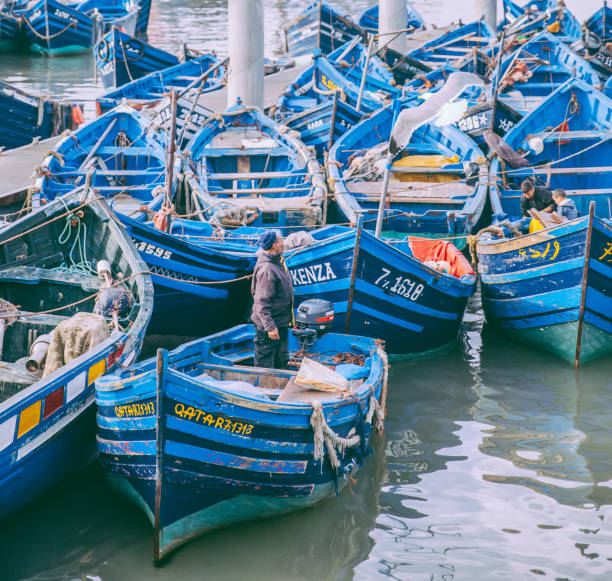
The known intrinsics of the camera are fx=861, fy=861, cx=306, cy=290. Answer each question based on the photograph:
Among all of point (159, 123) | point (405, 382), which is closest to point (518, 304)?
point (405, 382)

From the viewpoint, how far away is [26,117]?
19641mm

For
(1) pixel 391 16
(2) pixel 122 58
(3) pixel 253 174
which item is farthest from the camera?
(1) pixel 391 16

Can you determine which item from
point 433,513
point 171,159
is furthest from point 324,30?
point 433,513

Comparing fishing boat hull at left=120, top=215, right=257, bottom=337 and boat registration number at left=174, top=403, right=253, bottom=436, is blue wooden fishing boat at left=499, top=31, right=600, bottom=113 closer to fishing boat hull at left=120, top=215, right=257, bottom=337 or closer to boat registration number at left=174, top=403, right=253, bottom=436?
fishing boat hull at left=120, top=215, right=257, bottom=337

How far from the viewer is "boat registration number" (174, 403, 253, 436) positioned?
6406 millimetres

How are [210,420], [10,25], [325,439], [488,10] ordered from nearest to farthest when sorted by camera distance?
[210,420], [325,439], [488,10], [10,25]

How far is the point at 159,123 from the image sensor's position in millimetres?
15273

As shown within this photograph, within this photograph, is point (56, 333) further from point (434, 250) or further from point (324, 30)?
point (324, 30)

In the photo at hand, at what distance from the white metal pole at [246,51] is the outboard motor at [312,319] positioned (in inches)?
355

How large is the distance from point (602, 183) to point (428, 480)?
7.97 m

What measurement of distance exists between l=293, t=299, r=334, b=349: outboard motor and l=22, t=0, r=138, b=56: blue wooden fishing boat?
87.2ft

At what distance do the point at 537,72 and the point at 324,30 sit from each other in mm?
9765

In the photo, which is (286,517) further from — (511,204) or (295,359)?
(511,204)

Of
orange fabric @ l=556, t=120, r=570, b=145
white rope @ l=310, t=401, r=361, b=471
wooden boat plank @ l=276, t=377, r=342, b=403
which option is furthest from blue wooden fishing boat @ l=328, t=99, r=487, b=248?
white rope @ l=310, t=401, r=361, b=471
